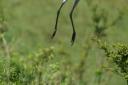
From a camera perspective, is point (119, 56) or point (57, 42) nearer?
point (119, 56)

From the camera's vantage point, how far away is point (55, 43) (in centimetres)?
1267

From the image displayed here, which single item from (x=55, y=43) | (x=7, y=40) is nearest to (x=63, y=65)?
(x=7, y=40)

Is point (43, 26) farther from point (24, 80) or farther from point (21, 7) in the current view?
point (24, 80)

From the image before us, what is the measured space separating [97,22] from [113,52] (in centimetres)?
309

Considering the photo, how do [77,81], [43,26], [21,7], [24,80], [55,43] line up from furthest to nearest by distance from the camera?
[21,7] < [43,26] < [55,43] < [77,81] < [24,80]

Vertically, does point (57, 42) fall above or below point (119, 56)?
below

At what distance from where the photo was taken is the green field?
244 inches

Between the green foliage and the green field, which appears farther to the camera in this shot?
the green field

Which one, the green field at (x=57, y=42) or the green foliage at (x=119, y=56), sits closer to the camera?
the green foliage at (x=119, y=56)

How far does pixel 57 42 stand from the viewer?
12633 millimetres

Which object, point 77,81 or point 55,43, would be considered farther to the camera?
point 55,43

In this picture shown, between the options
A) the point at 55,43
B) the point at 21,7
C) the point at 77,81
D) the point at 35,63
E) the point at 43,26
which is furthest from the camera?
the point at 21,7

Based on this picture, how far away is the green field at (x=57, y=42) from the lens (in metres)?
6.19

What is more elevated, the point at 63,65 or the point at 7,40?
the point at 7,40
